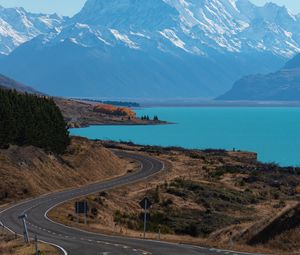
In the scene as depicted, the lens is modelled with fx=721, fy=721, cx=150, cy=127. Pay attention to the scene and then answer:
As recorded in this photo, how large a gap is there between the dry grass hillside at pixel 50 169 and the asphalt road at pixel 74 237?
304 centimetres

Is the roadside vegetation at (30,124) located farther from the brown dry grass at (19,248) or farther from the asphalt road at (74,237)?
the brown dry grass at (19,248)

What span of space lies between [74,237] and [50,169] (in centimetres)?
3768

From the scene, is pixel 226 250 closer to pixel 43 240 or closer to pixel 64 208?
pixel 43 240

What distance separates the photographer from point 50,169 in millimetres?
80125

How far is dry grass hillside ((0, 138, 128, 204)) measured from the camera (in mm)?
70562

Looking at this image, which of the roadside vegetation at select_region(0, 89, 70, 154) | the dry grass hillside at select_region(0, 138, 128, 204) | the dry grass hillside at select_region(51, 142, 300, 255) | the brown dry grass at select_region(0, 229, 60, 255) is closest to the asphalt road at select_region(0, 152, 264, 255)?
the brown dry grass at select_region(0, 229, 60, 255)

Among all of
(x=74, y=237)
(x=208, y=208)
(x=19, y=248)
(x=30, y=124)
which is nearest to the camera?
(x=19, y=248)

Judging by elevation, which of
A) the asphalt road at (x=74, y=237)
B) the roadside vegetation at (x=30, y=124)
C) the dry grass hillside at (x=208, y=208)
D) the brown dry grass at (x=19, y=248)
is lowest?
the brown dry grass at (x=19, y=248)

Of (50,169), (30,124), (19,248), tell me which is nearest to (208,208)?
(50,169)

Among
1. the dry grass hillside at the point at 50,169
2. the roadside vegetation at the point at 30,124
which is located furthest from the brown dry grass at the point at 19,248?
the roadside vegetation at the point at 30,124

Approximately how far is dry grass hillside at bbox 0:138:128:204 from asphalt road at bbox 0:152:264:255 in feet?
9.99

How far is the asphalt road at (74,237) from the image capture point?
35.3 m

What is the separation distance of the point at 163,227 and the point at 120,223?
354cm

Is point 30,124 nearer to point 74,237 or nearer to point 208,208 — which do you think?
point 208,208
